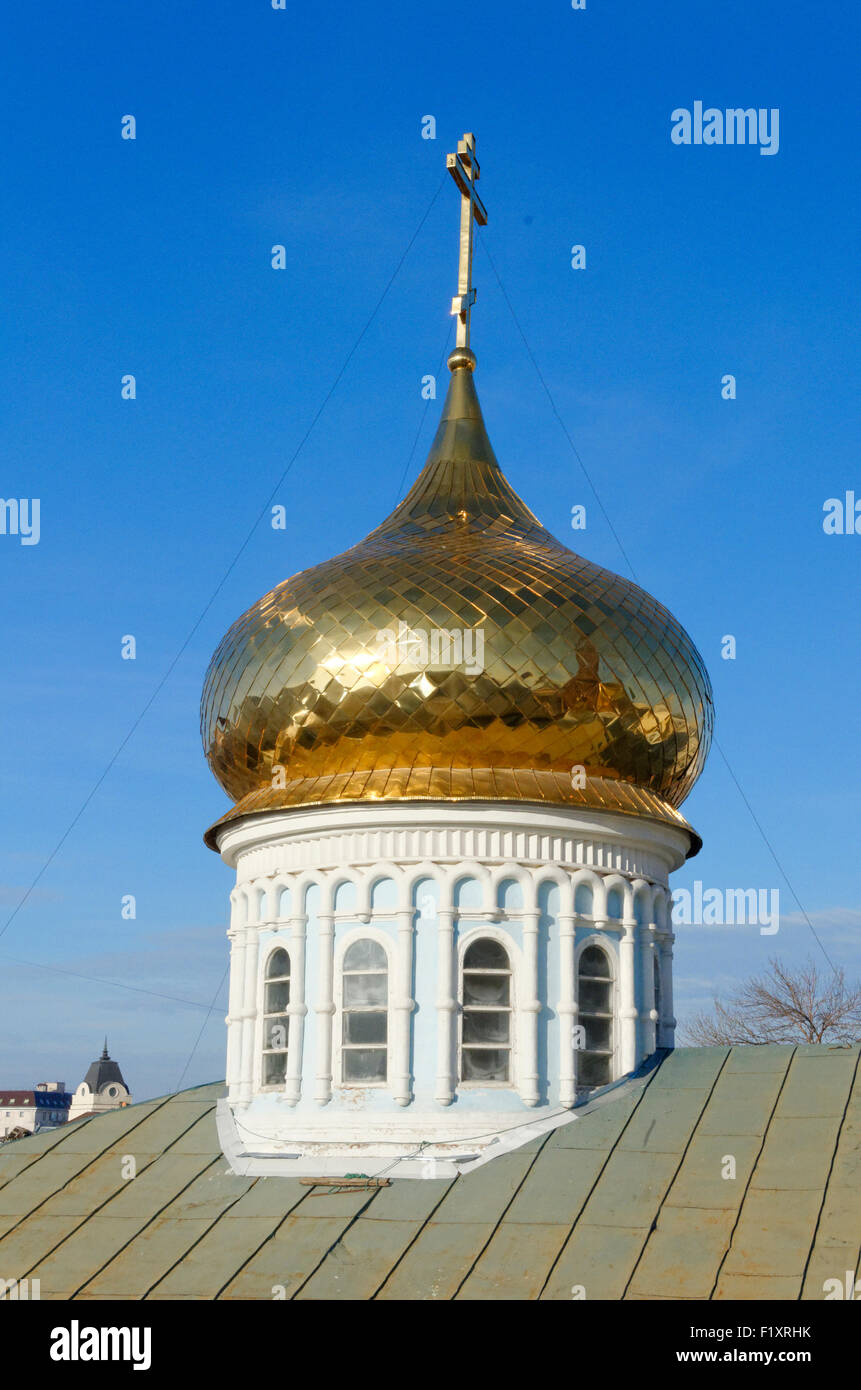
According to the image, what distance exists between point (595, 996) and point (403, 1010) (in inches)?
66.7

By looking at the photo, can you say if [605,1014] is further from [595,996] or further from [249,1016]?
[249,1016]

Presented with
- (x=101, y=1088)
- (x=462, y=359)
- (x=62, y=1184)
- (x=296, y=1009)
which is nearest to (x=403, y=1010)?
(x=296, y=1009)

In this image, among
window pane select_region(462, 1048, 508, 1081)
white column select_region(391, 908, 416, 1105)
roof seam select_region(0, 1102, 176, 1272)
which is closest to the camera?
roof seam select_region(0, 1102, 176, 1272)

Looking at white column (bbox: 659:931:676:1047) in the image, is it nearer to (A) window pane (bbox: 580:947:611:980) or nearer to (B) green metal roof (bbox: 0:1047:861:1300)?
(B) green metal roof (bbox: 0:1047:861:1300)

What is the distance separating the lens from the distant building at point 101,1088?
8175 centimetres

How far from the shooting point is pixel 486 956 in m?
12.3

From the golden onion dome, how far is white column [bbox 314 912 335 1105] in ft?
3.50

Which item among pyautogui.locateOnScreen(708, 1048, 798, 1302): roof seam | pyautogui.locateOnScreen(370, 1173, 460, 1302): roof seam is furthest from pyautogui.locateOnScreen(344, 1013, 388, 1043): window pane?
pyautogui.locateOnScreen(708, 1048, 798, 1302): roof seam

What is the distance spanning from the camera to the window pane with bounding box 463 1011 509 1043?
12094mm

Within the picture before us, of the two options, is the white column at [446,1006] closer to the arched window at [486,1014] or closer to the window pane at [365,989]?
the arched window at [486,1014]

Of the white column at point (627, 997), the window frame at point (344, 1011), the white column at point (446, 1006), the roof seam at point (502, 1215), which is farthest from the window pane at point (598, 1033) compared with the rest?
the window frame at point (344, 1011)
